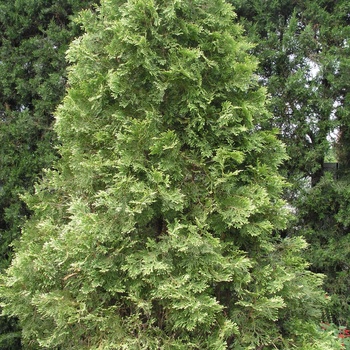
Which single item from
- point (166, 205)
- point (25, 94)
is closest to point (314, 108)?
point (166, 205)

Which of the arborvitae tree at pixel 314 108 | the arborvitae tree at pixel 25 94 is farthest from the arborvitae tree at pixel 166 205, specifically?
the arborvitae tree at pixel 314 108

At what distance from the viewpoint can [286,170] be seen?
4.36 m

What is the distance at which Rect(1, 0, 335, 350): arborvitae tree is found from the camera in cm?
254

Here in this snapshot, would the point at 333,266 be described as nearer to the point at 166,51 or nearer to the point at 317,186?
the point at 317,186

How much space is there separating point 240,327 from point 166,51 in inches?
85.3

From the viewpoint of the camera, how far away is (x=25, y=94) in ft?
14.4

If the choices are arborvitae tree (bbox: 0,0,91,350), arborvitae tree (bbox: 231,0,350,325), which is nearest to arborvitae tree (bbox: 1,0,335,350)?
arborvitae tree (bbox: 0,0,91,350)

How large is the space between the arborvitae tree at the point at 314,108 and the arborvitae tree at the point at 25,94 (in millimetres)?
2299

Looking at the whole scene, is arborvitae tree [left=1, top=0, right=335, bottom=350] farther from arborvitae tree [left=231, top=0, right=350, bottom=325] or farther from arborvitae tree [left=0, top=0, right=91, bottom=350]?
arborvitae tree [left=231, top=0, right=350, bottom=325]

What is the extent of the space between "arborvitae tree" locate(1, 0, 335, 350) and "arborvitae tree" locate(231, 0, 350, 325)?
1597 mm

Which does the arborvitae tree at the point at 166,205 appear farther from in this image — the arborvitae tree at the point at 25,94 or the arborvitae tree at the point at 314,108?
the arborvitae tree at the point at 314,108

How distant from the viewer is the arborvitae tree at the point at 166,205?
99.8 inches

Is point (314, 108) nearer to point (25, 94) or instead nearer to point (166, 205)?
point (166, 205)

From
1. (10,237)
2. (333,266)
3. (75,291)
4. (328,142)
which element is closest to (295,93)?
(328,142)
